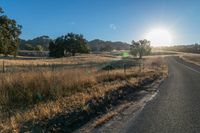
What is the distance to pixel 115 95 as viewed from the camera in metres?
12.4

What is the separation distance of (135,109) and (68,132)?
11.7 ft

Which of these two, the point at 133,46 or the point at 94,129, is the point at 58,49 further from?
the point at 94,129

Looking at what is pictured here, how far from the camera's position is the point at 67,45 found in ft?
317

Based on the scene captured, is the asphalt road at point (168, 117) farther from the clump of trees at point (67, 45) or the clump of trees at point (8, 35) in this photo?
the clump of trees at point (67, 45)

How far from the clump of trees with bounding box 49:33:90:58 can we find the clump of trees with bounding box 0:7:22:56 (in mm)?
66161

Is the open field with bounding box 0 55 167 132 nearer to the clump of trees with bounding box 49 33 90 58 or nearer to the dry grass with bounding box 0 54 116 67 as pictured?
the dry grass with bounding box 0 54 116 67

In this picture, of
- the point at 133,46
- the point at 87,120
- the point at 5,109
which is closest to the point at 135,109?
the point at 87,120

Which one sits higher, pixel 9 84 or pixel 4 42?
pixel 4 42

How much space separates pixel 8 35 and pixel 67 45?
6921 cm

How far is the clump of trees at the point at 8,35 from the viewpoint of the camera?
26.4 metres

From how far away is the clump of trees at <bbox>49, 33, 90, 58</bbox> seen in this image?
9500cm

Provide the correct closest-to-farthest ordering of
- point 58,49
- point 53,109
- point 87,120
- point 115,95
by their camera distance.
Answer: point 87,120, point 53,109, point 115,95, point 58,49

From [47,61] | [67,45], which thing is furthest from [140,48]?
[47,61]

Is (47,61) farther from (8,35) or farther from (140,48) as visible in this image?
(140,48)
